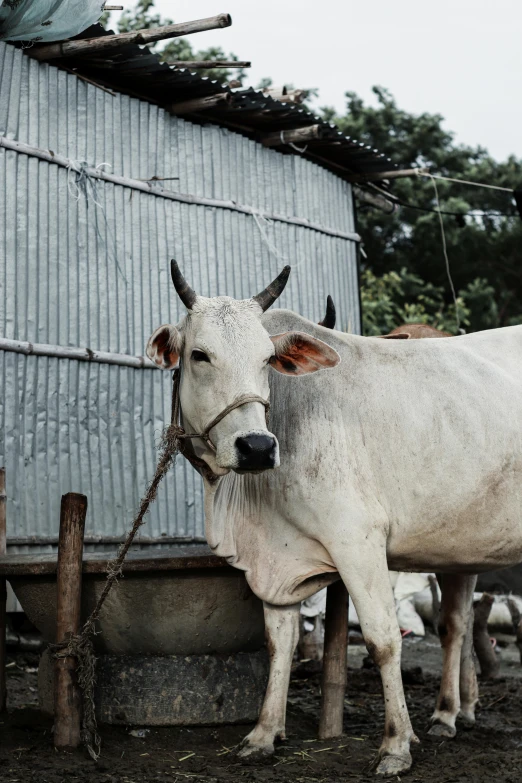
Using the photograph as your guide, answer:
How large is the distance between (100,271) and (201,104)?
1714 mm

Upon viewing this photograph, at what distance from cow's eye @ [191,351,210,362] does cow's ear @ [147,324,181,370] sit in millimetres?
169

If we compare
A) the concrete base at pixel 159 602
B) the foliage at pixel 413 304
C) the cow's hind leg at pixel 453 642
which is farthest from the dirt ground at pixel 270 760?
the foliage at pixel 413 304

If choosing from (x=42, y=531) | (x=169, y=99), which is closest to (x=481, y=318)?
(x=169, y=99)

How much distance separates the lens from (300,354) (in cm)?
511

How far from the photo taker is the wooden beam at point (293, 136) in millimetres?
9258

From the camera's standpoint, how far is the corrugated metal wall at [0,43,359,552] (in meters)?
7.47

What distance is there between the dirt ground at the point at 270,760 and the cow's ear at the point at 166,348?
188 cm

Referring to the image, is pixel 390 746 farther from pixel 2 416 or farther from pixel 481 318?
pixel 481 318

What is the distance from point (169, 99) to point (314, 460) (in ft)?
15.5

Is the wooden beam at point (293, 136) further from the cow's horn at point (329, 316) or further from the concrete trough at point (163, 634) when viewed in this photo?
the concrete trough at point (163, 634)

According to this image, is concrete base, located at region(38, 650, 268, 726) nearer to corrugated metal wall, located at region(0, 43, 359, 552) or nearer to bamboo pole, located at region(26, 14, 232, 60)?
corrugated metal wall, located at region(0, 43, 359, 552)

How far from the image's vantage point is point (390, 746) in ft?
15.8

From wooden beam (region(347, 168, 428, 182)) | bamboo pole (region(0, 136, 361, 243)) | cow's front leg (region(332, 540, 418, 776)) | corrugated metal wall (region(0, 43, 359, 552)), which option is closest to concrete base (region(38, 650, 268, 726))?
cow's front leg (region(332, 540, 418, 776))

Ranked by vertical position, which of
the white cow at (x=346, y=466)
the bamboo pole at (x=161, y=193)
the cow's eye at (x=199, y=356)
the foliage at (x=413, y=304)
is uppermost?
the foliage at (x=413, y=304)
